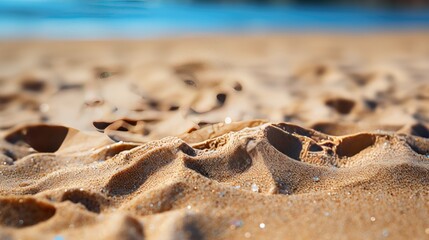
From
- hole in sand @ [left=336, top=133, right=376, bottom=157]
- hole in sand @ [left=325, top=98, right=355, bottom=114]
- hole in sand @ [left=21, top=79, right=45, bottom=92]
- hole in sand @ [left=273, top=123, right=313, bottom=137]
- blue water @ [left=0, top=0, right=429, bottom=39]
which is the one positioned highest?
hole in sand @ [left=273, top=123, right=313, bottom=137]

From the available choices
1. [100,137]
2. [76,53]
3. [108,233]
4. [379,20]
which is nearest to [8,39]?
[76,53]

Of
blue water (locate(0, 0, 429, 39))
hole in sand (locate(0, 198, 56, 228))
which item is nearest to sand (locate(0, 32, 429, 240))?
hole in sand (locate(0, 198, 56, 228))

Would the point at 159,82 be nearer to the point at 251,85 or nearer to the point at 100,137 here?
the point at 251,85

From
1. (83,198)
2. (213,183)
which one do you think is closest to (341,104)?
(213,183)

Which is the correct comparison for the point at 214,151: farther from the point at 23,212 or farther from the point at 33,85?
the point at 33,85

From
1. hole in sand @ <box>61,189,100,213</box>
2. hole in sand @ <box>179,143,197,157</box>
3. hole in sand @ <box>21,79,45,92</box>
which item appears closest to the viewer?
hole in sand @ <box>61,189,100,213</box>

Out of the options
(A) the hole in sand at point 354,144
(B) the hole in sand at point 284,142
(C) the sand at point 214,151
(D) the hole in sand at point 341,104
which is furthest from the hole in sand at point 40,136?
(D) the hole in sand at point 341,104

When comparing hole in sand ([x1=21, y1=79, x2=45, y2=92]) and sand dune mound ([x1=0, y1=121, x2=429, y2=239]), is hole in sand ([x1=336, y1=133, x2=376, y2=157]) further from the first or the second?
hole in sand ([x1=21, y1=79, x2=45, y2=92])
